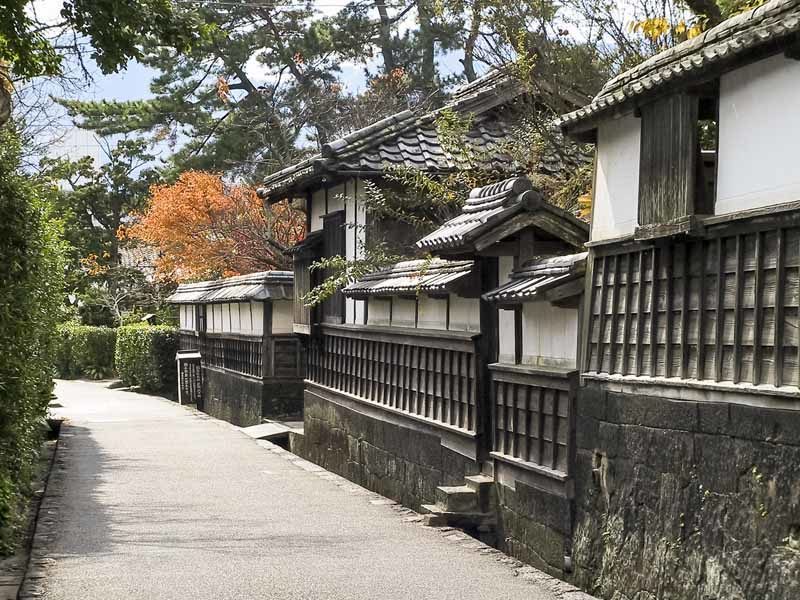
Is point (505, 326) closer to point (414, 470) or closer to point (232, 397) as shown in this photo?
point (414, 470)

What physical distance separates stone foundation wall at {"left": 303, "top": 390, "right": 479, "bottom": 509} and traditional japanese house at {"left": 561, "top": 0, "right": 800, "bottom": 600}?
13.8ft

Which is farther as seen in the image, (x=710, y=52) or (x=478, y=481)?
(x=478, y=481)

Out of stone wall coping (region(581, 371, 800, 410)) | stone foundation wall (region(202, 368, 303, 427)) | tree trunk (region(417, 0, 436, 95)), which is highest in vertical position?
tree trunk (region(417, 0, 436, 95))

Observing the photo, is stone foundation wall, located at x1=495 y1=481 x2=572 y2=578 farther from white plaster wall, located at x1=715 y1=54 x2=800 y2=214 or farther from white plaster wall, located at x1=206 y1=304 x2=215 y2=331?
white plaster wall, located at x1=206 y1=304 x2=215 y2=331

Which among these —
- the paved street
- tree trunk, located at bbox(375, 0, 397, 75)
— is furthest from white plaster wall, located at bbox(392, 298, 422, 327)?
tree trunk, located at bbox(375, 0, 397, 75)

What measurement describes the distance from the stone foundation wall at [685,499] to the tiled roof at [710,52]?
2.57 m

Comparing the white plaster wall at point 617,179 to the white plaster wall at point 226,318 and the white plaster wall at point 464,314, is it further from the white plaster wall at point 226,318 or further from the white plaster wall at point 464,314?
the white plaster wall at point 226,318

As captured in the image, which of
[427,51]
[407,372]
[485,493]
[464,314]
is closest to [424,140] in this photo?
[407,372]

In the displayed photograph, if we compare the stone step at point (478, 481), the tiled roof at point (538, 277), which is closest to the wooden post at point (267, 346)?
the stone step at point (478, 481)

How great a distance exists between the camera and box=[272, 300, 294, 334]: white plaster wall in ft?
96.6

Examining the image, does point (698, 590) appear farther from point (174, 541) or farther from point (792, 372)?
point (174, 541)

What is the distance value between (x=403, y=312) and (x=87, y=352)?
117ft

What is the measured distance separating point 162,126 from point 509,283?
35.2m

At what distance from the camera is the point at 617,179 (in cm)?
1069
